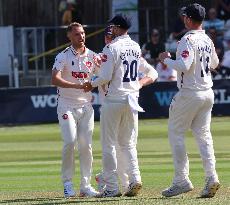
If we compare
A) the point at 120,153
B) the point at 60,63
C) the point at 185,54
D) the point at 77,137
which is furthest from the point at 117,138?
the point at 185,54

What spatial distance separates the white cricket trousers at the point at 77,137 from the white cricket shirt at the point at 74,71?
0.12 meters

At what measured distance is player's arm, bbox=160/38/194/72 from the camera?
35.3ft

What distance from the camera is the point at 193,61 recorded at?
35.8ft

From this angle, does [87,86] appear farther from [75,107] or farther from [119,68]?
[119,68]

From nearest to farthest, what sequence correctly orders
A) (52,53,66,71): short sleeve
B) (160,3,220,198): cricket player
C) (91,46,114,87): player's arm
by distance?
(160,3,220,198): cricket player, (91,46,114,87): player's arm, (52,53,66,71): short sleeve

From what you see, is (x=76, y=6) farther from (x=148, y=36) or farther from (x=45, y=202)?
(x=45, y=202)

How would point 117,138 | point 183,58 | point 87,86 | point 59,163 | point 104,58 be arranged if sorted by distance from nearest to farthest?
point 183,58 → point 104,58 → point 117,138 → point 87,86 → point 59,163

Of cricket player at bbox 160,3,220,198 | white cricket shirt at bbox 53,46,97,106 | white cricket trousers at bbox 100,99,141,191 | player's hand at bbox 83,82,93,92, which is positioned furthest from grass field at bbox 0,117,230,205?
player's hand at bbox 83,82,93,92

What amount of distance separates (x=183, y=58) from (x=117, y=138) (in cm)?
136

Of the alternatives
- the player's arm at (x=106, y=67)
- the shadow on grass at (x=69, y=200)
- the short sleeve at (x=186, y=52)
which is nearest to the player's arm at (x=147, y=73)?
the player's arm at (x=106, y=67)

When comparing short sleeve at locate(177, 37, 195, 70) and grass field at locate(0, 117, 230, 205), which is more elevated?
short sleeve at locate(177, 37, 195, 70)

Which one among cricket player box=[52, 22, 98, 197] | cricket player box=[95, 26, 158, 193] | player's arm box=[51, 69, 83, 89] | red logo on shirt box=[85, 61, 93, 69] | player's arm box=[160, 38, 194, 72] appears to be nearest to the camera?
player's arm box=[160, 38, 194, 72]

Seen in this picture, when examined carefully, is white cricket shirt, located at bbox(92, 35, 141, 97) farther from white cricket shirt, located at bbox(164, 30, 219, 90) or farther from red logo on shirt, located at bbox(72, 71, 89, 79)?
red logo on shirt, located at bbox(72, 71, 89, 79)

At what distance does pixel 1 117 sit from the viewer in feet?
86.9
